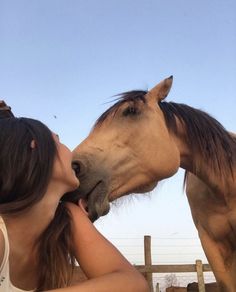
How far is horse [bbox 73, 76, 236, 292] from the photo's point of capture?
2789mm

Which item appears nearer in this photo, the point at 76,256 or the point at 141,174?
the point at 76,256

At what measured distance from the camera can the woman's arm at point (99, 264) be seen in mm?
1248

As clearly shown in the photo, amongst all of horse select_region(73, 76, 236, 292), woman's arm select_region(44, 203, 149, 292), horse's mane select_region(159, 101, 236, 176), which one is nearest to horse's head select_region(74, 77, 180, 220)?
horse select_region(73, 76, 236, 292)

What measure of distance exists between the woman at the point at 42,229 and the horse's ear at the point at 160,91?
1838 millimetres

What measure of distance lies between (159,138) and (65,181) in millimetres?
1668

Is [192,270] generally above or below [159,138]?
below

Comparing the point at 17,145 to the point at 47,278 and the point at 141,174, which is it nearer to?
the point at 47,278

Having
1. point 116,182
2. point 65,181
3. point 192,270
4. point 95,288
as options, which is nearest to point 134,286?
point 95,288

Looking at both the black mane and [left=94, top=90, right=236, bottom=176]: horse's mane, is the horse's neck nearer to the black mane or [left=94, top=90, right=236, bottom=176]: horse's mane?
[left=94, top=90, right=236, bottom=176]: horse's mane

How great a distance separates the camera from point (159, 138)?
3109 mm

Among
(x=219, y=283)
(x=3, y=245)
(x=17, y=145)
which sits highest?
(x=17, y=145)

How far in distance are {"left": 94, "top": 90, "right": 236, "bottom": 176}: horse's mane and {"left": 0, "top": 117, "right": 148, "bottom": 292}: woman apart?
180 cm

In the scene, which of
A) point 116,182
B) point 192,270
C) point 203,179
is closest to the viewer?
point 116,182

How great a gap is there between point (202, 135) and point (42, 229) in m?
2.12
